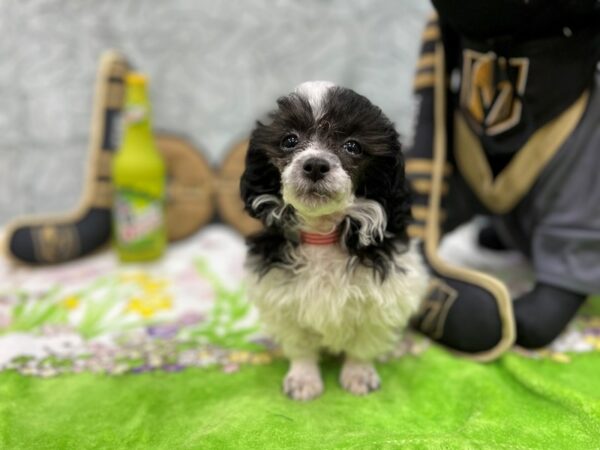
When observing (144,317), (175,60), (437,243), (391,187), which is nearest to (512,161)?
(437,243)

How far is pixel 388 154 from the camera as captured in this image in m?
1.19

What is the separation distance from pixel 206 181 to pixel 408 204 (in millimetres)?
1471

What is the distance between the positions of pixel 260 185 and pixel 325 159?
23 cm

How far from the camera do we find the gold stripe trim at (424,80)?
73.3 inches

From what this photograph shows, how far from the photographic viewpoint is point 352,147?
1.18m

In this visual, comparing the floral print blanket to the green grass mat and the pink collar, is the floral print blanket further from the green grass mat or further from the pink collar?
the pink collar

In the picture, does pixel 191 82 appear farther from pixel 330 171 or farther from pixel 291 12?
pixel 330 171

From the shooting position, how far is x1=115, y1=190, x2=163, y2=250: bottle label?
2.25 metres

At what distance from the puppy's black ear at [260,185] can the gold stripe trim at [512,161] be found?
0.83 meters

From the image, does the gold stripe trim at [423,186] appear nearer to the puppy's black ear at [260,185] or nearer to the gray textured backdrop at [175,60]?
the puppy's black ear at [260,185]

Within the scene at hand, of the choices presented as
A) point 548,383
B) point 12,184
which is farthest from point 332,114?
point 12,184

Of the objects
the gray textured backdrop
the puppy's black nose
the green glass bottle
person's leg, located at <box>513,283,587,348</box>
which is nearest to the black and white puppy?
the puppy's black nose

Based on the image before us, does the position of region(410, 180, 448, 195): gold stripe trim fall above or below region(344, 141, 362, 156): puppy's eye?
below

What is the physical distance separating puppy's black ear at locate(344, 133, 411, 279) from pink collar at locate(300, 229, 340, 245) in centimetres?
3
